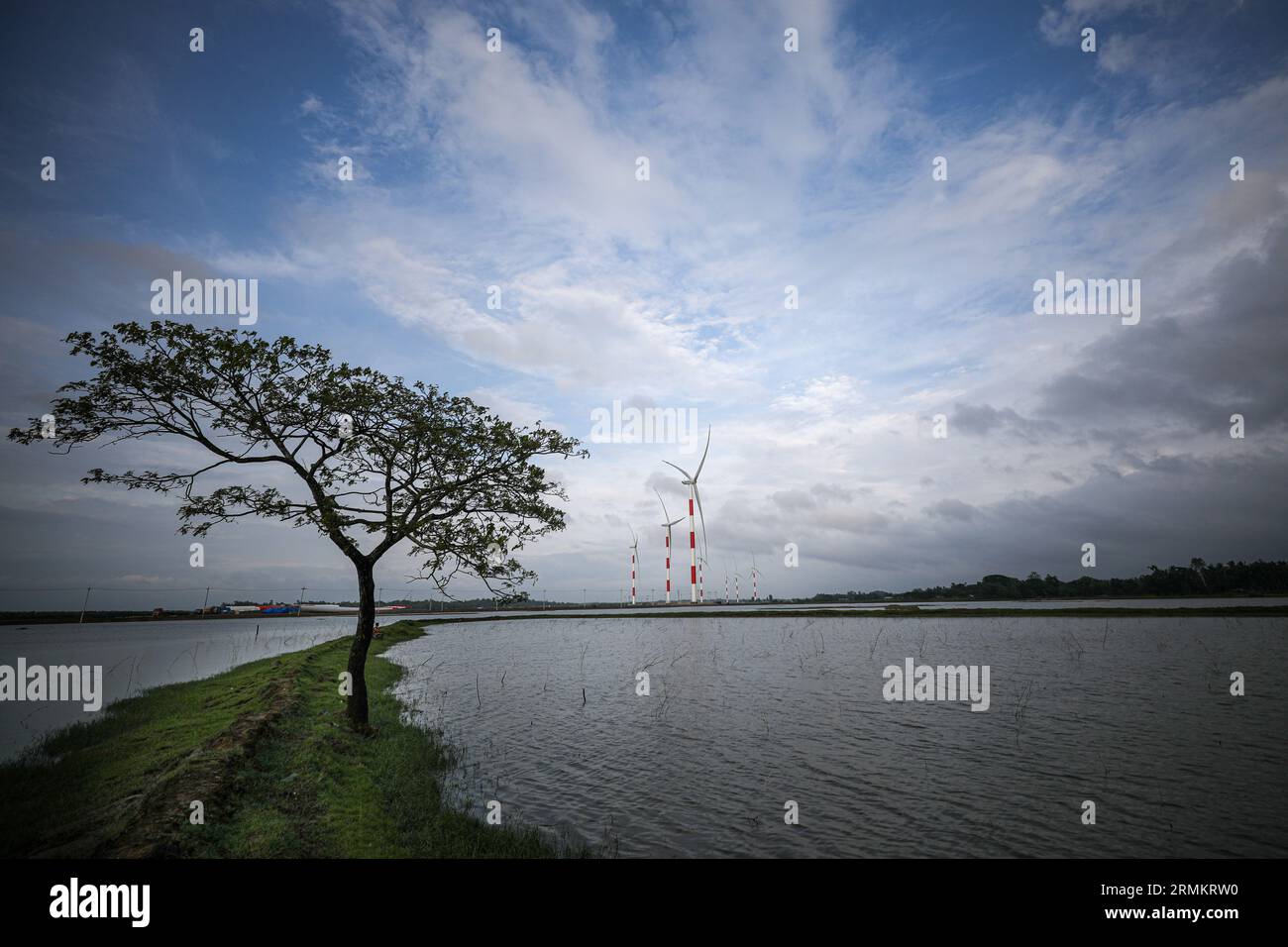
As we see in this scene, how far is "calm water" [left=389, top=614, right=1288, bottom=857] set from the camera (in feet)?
52.1

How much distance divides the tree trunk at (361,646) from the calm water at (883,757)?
4461 mm

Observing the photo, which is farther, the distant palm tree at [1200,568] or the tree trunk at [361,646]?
the distant palm tree at [1200,568]

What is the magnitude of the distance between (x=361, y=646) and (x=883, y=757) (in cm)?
2187

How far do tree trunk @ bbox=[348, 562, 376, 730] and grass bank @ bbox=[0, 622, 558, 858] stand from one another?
0.76 m

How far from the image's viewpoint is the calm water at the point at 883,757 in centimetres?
1587
